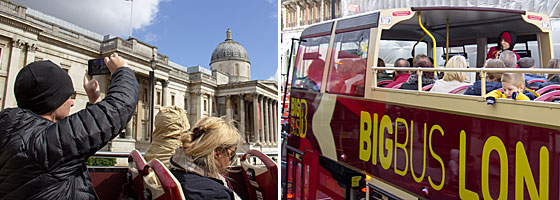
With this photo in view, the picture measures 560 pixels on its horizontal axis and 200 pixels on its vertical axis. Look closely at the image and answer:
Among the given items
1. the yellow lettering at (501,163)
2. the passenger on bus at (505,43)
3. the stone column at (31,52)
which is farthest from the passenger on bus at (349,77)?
the stone column at (31,52)

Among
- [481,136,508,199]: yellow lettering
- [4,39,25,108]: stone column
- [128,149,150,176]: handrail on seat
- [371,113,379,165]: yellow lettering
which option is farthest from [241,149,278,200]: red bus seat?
[4,39,25,108]: stone column

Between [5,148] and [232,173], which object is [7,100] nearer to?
[232,173]

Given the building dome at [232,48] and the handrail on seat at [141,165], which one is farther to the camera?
the building dome at [232,48]

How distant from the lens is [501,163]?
5.95 feet

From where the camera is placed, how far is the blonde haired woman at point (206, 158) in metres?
1.52

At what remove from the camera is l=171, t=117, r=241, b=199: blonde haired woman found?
1.52 m

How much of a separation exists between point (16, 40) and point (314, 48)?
9.75 feet

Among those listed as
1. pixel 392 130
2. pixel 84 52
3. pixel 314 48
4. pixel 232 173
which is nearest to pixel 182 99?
pixel 84 52

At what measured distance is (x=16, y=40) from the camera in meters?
3.35

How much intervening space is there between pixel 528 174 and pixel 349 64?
1.88 metres

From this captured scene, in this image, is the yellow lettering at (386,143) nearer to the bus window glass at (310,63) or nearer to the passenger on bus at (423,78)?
the passenger on bus at (423,78)

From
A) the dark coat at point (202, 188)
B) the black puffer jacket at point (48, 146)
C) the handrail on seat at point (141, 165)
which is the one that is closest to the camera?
the black puffer jacket at point (48, 146)

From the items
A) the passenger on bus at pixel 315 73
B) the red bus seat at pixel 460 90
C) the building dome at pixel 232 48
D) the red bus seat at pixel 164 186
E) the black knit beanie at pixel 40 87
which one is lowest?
the red bus seat at pixel 164 186

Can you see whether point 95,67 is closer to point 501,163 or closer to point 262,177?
point 262,177
